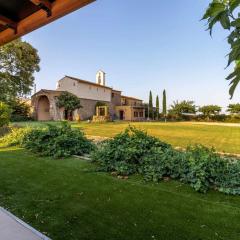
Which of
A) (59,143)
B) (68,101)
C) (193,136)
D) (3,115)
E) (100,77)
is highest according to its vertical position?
(100,77)

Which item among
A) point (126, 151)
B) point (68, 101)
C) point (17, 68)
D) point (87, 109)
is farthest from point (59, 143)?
point (87, 109)

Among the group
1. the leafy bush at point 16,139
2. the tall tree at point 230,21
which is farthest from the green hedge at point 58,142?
the tall tree at point 230,21

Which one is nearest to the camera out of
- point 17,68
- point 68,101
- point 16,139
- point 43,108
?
point 16,139

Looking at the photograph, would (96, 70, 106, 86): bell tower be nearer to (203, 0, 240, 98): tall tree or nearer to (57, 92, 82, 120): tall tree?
(57, 92, 82, 120): tall tree

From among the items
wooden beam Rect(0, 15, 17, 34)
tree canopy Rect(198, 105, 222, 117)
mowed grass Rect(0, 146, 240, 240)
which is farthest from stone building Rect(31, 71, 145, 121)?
wooden beam Rect(0, 15, 17, 34)

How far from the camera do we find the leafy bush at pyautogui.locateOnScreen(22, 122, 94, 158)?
27.3ft

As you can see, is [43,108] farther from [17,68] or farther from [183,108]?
[183,108]

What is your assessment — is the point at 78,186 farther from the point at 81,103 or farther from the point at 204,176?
the point at 81,103

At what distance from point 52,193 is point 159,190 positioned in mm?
2164

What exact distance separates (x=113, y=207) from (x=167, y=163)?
6.79 feet

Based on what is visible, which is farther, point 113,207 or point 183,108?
point 183,108

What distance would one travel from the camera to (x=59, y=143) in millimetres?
8492

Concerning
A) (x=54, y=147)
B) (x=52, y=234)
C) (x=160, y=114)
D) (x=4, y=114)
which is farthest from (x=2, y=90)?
(x=160, y=114)

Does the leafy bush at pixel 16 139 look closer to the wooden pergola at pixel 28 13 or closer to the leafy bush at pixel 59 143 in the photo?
the leafy bush at pixel 59 143
